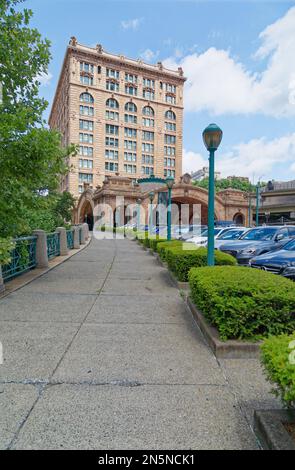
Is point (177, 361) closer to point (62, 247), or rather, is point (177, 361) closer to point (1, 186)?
point (1, 186)

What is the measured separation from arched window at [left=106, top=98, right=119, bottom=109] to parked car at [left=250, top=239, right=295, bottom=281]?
265ft

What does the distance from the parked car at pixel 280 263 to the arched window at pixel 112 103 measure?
80.7m

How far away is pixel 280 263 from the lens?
25.1 feet

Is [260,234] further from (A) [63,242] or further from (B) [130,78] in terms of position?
(B) [130,78]

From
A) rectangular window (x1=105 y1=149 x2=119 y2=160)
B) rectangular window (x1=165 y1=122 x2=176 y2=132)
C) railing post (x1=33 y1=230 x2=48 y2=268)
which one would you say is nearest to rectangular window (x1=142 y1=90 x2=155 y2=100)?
rectangular window (x1=165 y1=122 x2=176 y2=132)

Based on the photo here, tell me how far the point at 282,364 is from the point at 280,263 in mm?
5892

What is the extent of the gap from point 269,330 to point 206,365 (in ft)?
3.06

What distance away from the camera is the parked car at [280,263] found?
23.4 feet

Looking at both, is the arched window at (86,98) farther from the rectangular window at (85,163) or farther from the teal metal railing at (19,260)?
the teal metal railing at (19,260)

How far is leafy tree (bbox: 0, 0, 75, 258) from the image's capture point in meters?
6.12

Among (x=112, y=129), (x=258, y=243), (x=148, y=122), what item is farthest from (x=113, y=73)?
(x=258, y=243)

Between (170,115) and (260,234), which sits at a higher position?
(170,115)

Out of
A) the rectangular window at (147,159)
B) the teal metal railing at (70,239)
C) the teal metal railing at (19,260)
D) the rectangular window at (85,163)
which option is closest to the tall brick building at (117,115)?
the rectangular window at (147,159)
